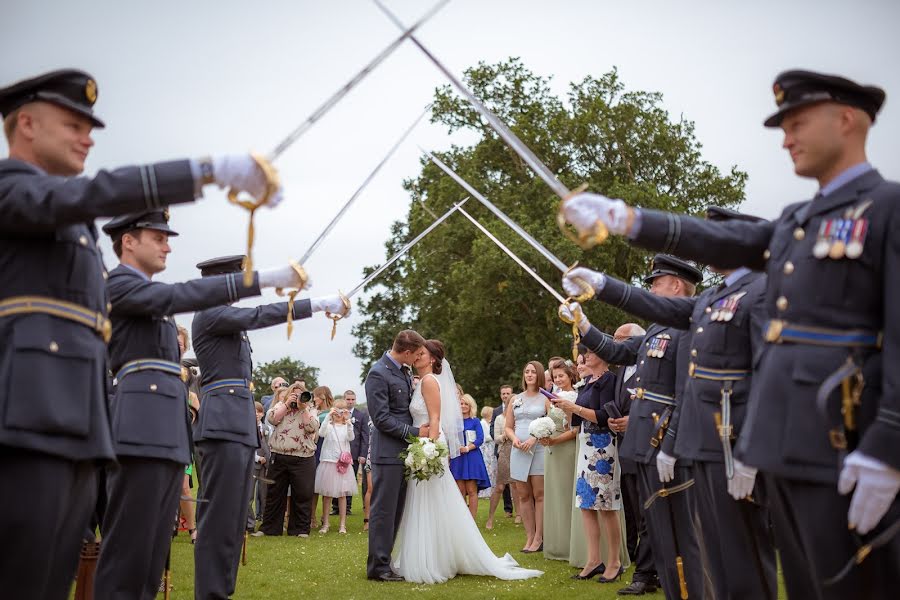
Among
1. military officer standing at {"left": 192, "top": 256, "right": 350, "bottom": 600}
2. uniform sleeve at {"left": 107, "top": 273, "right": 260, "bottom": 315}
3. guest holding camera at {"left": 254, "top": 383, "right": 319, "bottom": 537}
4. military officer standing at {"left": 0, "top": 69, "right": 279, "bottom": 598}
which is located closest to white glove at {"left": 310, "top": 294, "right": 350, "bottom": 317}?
military officer standing at {"left": 192, "top": 256, "right": 350, "bottom": 600}

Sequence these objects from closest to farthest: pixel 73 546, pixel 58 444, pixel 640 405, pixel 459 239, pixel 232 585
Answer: pixel 58 444 → pixel 73 546 → pixel 232 585 → pixel 640 405 → pixel 459 239

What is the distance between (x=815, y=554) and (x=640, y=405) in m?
4.17

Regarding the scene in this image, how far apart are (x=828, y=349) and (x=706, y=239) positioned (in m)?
0.74

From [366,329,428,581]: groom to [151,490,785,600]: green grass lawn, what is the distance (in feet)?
1.34

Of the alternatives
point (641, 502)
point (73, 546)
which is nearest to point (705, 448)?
point (641, 502)

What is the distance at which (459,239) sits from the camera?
3428 centimetres

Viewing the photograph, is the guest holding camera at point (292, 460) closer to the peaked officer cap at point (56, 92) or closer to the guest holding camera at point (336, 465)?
the guest holding camera at point (336, 465)

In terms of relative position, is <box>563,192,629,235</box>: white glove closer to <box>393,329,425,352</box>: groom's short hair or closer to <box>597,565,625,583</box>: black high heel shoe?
<box>393,329,425,352</box>: groom's short hair

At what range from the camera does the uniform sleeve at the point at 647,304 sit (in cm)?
561

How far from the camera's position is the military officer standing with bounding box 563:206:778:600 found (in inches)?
200

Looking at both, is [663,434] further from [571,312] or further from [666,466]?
[571,312]

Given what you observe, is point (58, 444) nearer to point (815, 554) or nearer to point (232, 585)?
point (815, 554)

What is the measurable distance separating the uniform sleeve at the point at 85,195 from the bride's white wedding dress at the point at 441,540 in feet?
23.5

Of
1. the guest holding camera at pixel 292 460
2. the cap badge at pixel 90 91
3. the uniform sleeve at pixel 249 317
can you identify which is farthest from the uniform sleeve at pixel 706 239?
the guest holding camera at pixel 292 460
